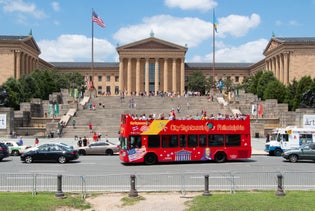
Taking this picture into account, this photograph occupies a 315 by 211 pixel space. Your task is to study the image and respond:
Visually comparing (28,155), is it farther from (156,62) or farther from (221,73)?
(221,73)

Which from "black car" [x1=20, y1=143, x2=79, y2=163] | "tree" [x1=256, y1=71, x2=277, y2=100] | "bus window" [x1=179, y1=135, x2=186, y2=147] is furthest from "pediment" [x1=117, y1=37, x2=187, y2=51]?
"bus window" [x1=179, y1=135, x2=186, y2=147]

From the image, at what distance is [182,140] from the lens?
32438mm

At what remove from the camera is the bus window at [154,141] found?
31781 millimetres

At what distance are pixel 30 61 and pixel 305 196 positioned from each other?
119 metres

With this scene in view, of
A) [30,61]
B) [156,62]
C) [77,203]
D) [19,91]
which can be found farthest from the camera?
[156,62]

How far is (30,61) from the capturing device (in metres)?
128

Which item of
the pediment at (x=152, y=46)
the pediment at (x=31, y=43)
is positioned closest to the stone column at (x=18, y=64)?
the pediment at (x=31, y=43)

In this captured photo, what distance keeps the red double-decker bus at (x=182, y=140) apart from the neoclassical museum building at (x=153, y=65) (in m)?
63.0

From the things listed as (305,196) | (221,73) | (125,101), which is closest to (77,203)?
(305,196)

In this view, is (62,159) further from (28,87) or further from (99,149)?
(28,87)

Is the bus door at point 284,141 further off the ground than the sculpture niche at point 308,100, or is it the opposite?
the sculpture niche at point 308,100

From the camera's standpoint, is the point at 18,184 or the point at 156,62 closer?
the point at 18,184

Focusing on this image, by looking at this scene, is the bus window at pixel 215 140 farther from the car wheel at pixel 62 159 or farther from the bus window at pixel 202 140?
the car wheel at pixel 62 159

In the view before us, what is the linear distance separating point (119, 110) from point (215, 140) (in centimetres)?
3866
